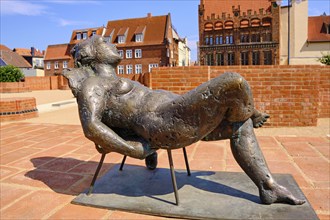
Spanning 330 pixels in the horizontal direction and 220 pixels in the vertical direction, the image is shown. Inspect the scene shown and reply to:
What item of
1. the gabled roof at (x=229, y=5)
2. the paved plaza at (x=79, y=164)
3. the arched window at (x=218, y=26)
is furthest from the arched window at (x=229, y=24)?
the paved plaza at (x=79, y=164)

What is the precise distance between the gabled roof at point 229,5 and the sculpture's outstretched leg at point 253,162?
4293cm

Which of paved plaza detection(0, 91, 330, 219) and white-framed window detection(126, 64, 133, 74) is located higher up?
white-framed window detection(126, 64, 133, 74)

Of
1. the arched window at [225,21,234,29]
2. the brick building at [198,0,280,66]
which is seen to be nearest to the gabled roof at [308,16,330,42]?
the brick building at [198,0,280,66]

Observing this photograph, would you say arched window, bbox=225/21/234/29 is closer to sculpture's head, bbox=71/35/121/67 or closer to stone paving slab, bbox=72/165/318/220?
stone paving slab, bbox=72/165/318/220

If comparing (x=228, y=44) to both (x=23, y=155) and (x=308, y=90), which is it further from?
(x=23, y=155)

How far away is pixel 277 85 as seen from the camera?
6105mm

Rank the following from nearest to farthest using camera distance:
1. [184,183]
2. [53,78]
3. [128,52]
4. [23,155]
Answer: [184,183], [23,155], [53,78], [128,52]

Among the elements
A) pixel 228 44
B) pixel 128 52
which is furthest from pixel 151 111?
pixel 228 44

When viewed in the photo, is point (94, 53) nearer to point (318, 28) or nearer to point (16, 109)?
point (16, 109)

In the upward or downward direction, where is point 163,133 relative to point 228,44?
downward

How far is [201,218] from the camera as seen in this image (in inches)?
85.1

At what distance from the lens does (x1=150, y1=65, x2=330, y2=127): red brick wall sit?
6051 mm

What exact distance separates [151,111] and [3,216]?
4.84ft

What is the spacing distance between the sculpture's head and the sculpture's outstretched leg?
118 cm
